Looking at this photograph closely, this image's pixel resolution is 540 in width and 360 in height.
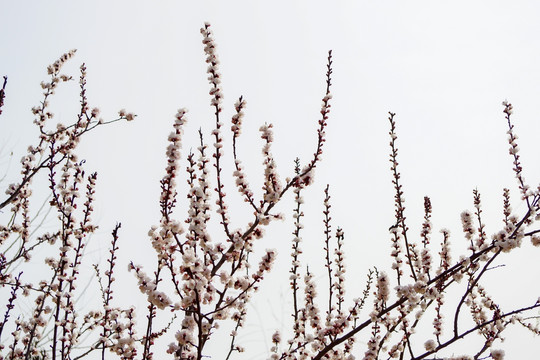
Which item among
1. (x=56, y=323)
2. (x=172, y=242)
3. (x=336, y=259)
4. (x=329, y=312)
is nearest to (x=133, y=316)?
(x=56, y=323)

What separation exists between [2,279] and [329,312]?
4.20 metres

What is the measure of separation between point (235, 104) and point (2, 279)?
154 inches

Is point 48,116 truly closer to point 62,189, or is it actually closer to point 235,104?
point 62,189

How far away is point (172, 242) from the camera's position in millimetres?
3715

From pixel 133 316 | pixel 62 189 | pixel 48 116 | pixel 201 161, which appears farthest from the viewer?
pixel 48 116

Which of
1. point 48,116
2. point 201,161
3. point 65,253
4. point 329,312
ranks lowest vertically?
point 329,312

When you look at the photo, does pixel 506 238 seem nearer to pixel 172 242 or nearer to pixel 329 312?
pixel 329 312

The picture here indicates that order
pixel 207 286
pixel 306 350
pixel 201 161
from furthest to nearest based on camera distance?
pixel 306 350, pixel 201 161, pixel 207 286

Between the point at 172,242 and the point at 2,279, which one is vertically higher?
the point at 2,279

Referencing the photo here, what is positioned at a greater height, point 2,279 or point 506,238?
point 2,279

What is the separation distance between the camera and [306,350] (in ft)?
16.3

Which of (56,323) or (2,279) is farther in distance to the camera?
(2,279)

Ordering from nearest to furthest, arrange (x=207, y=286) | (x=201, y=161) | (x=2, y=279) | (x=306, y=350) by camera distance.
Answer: (x=207, y=286) < (x=201, y=161) < (x=306, y=350) < (x=2, y=279)

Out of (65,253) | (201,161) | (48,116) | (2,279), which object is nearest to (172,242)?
(201,161)
